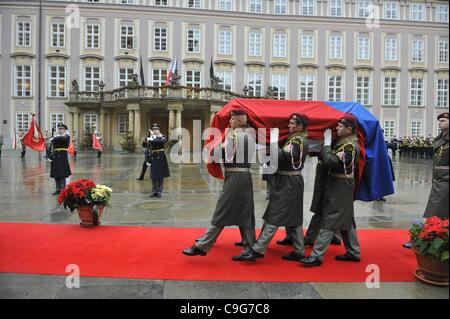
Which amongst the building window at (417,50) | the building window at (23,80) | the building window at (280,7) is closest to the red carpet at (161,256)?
the building window at (23,80)

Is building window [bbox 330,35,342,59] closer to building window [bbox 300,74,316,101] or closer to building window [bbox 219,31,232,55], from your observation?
building window [bbox 300,74,316,101]

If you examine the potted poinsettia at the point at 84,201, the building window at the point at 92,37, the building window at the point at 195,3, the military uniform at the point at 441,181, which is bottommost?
the potted poinsettia at the point at 84,201

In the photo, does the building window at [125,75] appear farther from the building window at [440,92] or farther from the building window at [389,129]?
the building window at [440,92]

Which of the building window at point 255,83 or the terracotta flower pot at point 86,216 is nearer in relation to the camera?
the terracotta flower pot at point 86,216

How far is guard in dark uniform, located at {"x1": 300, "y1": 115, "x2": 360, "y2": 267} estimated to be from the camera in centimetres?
512

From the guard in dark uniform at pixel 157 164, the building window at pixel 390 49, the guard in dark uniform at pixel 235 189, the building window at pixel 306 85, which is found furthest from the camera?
the building window at pixel 390 49

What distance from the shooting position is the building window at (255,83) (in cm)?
3909

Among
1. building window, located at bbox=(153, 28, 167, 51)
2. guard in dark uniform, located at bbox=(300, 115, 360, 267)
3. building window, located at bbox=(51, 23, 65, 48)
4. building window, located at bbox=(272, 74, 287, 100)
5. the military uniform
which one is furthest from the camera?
building window, located at bbox=(272, 74, 287, 100)

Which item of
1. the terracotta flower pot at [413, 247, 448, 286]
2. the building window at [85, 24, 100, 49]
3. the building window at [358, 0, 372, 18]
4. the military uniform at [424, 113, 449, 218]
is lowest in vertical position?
the terracotta flower pot at [413, 247, 448, 286]

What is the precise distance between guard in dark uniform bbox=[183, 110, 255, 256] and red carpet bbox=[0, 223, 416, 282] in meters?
0.34

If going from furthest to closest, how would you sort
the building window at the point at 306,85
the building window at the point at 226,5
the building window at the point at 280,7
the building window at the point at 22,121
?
the building window at the point at 306,85
the building window at the point at 280,7
the building window at the point at 226,5
the building window at the point at 22,121

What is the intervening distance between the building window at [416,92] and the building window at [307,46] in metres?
11.3

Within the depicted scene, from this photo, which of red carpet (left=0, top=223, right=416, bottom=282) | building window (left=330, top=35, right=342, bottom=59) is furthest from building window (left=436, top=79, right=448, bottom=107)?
red carpet (left=0, top=223, right=416, bottom=282)

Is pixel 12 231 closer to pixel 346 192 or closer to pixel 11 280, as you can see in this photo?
pixel 11 280
